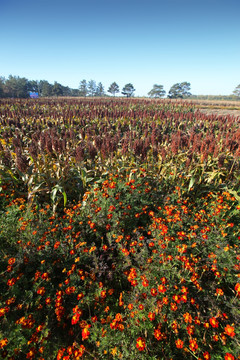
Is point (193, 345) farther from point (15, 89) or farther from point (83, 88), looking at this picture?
point (83, 88)

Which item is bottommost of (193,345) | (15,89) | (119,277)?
(119,277)

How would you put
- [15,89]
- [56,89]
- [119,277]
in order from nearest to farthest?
[119,277], [15,89], [56,89]

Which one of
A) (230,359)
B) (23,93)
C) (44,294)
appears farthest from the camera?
(23,93)

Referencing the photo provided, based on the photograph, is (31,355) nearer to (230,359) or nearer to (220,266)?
(230,359)

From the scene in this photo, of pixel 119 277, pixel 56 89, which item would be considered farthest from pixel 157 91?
pixel 119 277

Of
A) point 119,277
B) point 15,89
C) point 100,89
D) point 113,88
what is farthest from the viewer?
point 100,89

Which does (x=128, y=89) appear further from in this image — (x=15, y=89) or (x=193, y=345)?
(x=193, y=345)

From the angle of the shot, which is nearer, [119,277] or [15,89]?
[119,277]

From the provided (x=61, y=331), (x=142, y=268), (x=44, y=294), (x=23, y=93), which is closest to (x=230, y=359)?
(x=142, y=268)

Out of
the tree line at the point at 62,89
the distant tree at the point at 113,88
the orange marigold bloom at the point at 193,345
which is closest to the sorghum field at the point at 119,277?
the orange marigold bloom at the point at 193,345

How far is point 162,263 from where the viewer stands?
2652 mm

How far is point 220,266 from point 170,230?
88 cm

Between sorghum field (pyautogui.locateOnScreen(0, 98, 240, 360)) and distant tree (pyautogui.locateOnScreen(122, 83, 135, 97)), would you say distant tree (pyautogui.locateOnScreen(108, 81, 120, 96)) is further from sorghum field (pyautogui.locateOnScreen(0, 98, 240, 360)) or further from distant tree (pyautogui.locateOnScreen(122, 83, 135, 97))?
sorghum field (pyautogui.locateOnScreen(0, 98, 240, 360))

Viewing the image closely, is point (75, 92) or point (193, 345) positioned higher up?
point (75, 92)
